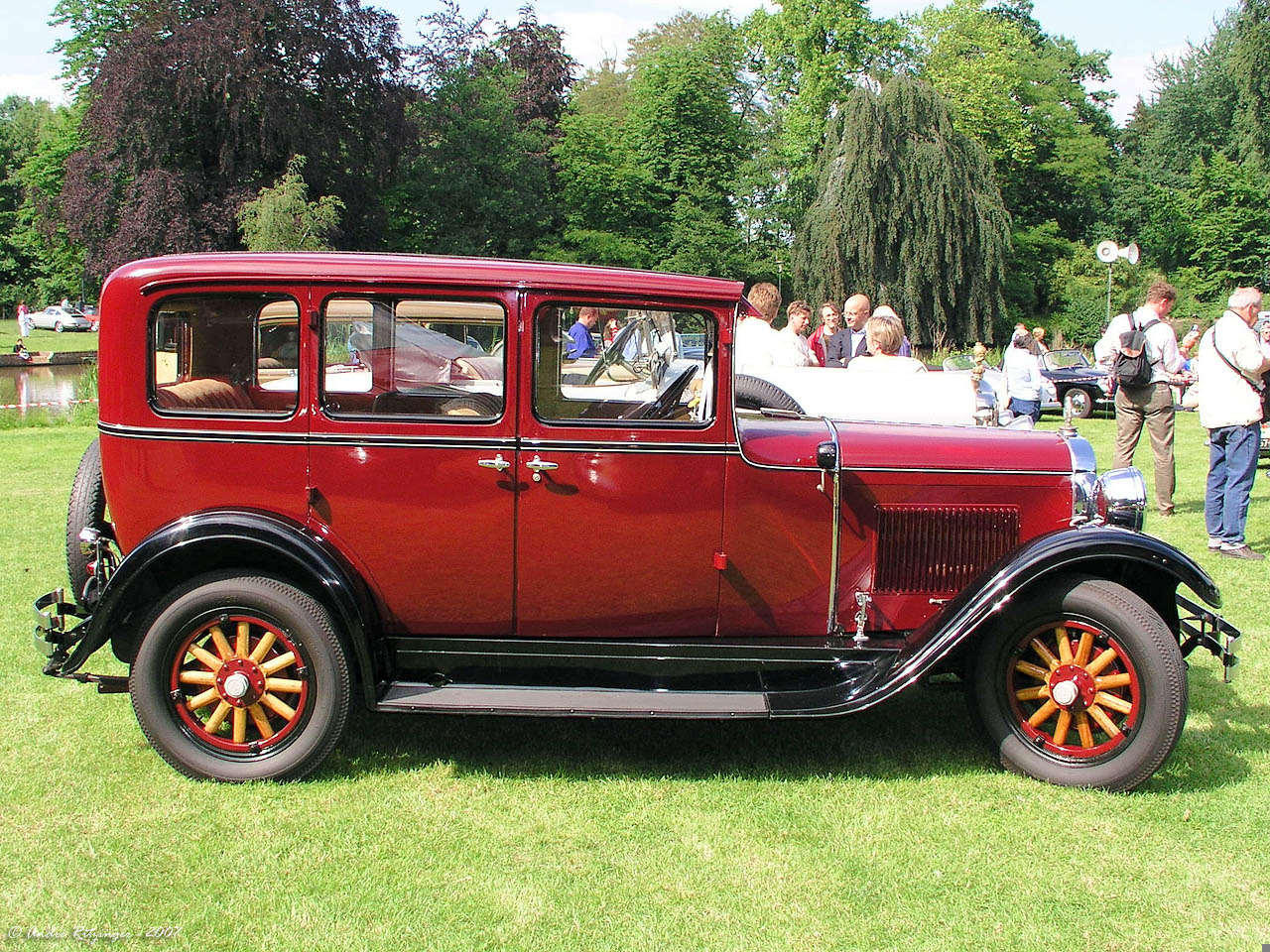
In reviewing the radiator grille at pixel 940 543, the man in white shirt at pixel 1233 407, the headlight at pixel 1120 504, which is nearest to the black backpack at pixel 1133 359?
the man in white shirt at pixel 1233 407

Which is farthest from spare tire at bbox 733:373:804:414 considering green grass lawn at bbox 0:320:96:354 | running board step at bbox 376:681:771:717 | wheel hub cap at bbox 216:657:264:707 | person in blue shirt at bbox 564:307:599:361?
green grass lawn at bbox 0:320:96:354

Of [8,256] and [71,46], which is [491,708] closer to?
[71,46]

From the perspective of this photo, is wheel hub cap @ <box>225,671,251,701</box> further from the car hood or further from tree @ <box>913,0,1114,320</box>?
tree @ <box>913,0,1114,320</box>

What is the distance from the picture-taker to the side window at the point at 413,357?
4.08 m

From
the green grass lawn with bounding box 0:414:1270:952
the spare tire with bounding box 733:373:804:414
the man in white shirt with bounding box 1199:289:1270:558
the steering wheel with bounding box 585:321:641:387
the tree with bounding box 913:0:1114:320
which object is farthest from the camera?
the tree with bounding box 913:0:1114:320

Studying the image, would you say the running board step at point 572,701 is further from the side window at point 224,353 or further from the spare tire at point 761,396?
the spare tire at point 761,396

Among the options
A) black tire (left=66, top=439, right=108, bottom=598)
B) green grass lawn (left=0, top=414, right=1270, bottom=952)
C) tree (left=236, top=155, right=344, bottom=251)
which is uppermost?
tree (left=236, top=155, right=344, bottom=251)

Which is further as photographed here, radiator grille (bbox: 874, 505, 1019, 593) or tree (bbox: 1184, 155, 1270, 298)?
tree (bbox: 1184, 155, 1270, 298)

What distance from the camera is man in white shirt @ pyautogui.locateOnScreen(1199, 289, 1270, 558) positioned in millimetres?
7578

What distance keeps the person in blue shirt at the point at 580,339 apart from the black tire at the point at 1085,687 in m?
2.00

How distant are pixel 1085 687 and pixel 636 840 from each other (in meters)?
1.88

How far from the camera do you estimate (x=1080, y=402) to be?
20.4m

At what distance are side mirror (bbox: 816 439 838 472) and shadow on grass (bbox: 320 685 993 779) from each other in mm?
1290

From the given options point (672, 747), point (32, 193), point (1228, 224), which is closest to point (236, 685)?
point (672, 747)
